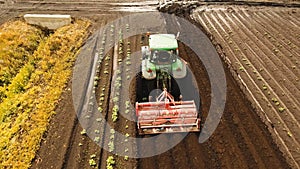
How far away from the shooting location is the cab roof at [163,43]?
451 inches

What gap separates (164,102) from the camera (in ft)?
34.0

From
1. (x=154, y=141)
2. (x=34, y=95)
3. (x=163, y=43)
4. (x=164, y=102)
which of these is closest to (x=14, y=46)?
(x=34, y=95)

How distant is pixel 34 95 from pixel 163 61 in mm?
5525

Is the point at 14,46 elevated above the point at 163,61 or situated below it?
below

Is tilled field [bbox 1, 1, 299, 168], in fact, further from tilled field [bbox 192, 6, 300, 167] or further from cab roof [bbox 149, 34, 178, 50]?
cab roof [bbox 149, 34, 178, 50]

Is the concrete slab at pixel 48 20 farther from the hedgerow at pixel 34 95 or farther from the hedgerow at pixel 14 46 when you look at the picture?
the hedgerow at pixel 34 95

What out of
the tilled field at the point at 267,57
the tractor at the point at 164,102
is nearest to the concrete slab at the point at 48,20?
the tractor at the point at 164,102

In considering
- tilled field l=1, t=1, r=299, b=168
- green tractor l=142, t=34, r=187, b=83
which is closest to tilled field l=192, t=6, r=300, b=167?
tilled field l=1, t=1, r=299, b=168

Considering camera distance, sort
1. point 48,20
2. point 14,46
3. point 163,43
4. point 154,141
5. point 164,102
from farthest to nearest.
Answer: point 48,20 → point 14,46 → point 163,43 → point 164,102 → point 154,141

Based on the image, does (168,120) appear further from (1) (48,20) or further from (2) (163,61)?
(1) (48,20)

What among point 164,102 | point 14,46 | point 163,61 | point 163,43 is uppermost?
point 163,43

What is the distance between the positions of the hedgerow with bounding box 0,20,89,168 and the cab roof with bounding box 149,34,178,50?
4.25 metres

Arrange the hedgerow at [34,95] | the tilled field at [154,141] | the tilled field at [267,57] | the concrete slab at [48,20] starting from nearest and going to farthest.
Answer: the tilled field at [154,141]
the hedgerow at [34,95]
the tilled field at [267,57]
the concrete slab at [48,20]

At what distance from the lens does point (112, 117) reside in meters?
11.1
